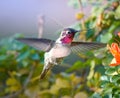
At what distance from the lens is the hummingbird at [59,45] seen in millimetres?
1293

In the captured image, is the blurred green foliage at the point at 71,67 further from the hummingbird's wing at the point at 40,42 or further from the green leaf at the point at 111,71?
the hummingbird's wing at the point at 40,42

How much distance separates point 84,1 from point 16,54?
1.53ft

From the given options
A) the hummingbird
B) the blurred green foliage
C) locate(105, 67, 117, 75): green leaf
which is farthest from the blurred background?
locate(105, 67, 117, 75): green leaf

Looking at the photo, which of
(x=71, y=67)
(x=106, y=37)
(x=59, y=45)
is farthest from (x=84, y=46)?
(x=71, y=67)

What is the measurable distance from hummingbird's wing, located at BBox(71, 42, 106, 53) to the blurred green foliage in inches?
3.7

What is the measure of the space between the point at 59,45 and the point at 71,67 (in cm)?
48

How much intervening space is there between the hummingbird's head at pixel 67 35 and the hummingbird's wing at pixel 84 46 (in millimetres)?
51

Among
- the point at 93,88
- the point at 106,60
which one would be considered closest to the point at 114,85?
the point at 106,60

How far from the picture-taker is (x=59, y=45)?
52.8 inches

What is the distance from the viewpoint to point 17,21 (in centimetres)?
411

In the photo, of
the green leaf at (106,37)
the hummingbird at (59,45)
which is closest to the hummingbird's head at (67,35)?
the hummingbird at (59,45)

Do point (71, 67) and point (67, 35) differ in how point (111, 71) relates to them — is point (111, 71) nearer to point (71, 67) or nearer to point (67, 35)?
point (67, 35)

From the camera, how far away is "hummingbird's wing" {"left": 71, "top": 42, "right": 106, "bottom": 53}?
1.30 meters

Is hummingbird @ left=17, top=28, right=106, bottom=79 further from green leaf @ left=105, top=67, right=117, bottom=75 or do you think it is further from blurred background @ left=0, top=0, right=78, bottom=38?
blurred background @ left=0, top=0, right=78, bottom=38
